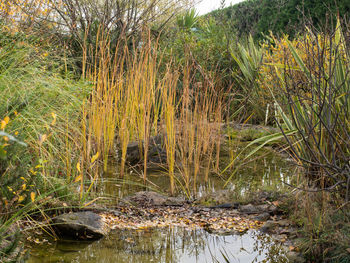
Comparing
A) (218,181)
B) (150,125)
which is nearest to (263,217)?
(218,181)

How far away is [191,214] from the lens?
336cm

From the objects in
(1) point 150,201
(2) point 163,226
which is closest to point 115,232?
(2) point 163,226

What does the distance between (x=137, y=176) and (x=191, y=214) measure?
3.79 ft

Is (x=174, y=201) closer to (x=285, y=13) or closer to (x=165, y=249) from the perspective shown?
(x=165, y=249)

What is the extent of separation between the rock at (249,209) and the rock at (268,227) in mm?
371

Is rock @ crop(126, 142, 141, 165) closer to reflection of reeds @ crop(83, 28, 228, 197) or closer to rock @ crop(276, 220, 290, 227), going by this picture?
reflection of reeds @ crop(83, 28, 228, 197)

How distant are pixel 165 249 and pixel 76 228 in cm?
62

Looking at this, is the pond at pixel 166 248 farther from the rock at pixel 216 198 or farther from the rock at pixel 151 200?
the rock at pixel 216 198

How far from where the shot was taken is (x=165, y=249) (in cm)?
268

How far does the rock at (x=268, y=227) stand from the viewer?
2980 millimetres

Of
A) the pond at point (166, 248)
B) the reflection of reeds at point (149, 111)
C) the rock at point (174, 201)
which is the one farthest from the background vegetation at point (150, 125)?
the pond at point (166, 248)

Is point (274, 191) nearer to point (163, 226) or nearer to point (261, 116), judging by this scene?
point (163, 226)

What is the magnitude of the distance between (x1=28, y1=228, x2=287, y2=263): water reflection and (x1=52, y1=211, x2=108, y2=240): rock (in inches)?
2.9

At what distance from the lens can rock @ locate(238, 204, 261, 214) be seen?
3.43m
